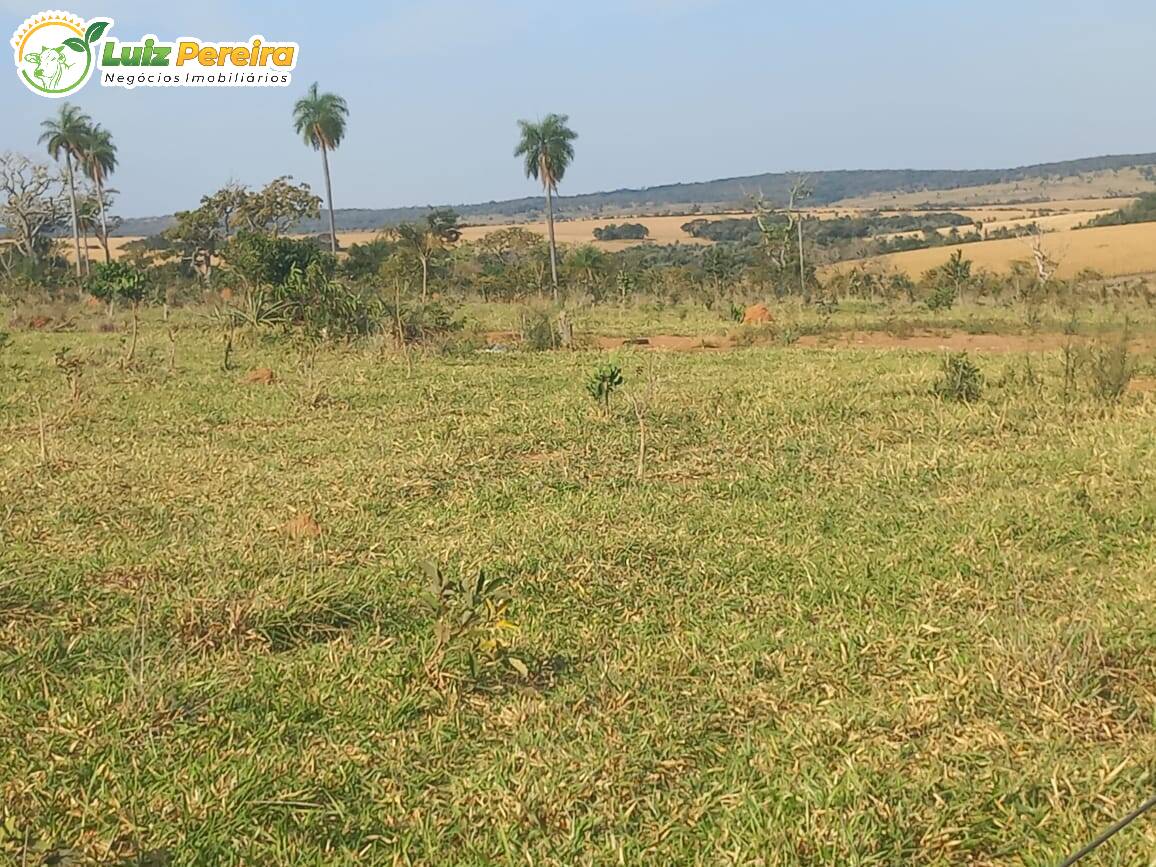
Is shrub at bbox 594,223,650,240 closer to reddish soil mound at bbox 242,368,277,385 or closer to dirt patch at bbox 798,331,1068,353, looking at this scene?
dirt patch at bbox 798,331,1068,353

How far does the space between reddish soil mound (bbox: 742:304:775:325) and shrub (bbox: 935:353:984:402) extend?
6992 millimetres

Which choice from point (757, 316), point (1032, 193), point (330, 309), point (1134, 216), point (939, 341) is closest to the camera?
point (330, 309)

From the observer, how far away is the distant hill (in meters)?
112

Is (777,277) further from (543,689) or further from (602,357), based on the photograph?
(543,689)

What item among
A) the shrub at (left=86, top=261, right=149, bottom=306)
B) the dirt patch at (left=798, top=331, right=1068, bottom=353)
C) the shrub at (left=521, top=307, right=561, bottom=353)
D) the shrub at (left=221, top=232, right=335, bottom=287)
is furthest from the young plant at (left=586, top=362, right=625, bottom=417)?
the shrub at (left=86, top=261, right=149, bottom=306)

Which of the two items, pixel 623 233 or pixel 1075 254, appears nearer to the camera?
pixel 1075 254

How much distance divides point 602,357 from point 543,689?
8.03 meters

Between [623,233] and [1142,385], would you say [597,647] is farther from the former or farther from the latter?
[623,233]

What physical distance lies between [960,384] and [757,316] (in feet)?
26.3

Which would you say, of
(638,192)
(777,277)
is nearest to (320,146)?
(777,277)

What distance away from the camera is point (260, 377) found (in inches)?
370

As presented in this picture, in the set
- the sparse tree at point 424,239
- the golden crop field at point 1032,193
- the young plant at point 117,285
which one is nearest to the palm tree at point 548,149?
the sparse tree at point 424,239

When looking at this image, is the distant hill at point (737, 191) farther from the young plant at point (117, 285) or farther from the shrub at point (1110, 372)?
the shrub at point (1110, 372)

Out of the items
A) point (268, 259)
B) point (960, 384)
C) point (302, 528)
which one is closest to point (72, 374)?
point (302, 528)
